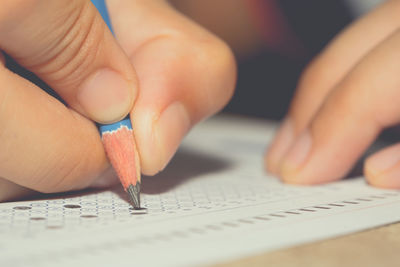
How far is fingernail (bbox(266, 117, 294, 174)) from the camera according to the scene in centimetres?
65

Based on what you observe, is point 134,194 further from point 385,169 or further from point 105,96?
point 385,169

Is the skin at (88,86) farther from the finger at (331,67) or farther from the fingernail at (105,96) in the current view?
the finger at (331,67)

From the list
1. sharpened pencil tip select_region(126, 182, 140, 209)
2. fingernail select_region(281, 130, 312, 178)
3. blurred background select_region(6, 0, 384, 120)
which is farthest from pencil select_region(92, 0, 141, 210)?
blurred background select_region(6, 0, 384, 120)

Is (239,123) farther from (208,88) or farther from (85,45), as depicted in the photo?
(85,45)

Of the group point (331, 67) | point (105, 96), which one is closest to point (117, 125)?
point (105, 96)

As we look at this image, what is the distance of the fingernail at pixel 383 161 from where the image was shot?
1.66ft

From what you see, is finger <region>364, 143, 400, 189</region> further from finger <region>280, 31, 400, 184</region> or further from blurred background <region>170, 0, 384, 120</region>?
blurred background <region>170, 0, 384, 120</region>

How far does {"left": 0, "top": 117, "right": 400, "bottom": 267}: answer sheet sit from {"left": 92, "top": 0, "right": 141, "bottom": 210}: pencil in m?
0.02

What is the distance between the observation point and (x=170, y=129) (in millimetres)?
447

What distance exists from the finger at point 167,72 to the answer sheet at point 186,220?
0.21 feet

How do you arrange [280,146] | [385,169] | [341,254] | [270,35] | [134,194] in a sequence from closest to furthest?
[341,254] < [134,194] < [385,169] < [280,146] < [270,35]

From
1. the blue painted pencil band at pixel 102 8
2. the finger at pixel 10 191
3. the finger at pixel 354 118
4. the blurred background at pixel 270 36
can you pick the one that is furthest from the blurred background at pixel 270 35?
the finger at pixel 10 191

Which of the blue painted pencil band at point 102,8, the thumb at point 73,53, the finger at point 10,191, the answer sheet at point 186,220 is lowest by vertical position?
the answer sheet at point 186,220

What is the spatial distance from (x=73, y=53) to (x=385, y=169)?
36 cm
